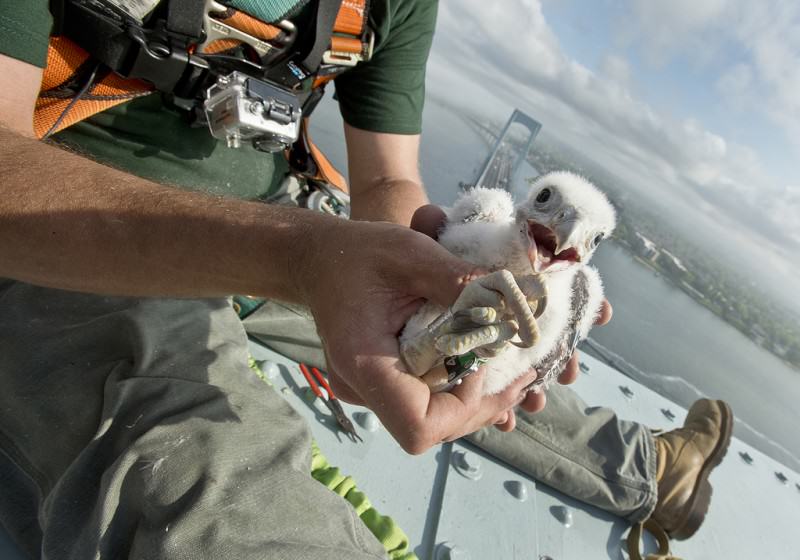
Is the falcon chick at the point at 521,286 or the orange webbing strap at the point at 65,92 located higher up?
the falcon chick at the point at 521,286

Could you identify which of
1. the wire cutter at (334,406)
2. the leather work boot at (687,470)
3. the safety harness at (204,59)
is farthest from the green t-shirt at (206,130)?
Result: the leather work boot at (687,470)

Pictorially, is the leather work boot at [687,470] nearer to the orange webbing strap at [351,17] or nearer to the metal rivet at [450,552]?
the metal rivet at [450,552]

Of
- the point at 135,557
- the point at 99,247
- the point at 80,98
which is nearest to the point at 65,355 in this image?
the point at 99,247

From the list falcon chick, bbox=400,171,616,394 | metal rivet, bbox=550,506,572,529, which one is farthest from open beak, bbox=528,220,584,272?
metal rivet, bbox=550,506,572,529

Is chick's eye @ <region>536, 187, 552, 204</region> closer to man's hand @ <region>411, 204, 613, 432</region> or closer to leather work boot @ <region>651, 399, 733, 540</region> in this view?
man's hand @ <region>411, 204, 613, 432</region>

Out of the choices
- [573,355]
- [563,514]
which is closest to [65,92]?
[573,355]

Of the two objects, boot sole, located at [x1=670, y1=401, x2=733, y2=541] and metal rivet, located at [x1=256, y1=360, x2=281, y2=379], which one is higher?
boot sole, located at [x1=670, y1=401, x2=733, y2=541]

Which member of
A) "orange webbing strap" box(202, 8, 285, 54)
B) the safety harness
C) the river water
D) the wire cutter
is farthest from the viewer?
the river water
